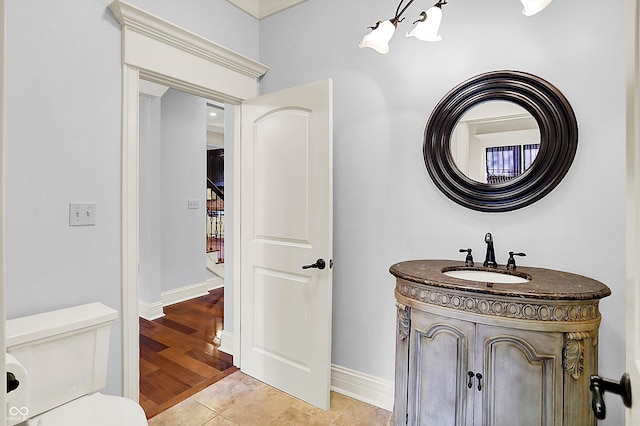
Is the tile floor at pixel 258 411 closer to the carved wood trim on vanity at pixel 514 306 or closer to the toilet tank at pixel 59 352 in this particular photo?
the toilet tank at pixel 59 352

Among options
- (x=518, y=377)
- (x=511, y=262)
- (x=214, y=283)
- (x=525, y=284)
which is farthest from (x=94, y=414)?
(x=214, y=283)

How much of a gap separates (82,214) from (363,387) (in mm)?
1906

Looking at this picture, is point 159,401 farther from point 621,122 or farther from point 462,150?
point 621,122

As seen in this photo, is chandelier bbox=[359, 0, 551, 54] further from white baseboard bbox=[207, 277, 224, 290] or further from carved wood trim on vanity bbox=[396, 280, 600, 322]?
white baseboard bbox=[207, 277, 224, 290]

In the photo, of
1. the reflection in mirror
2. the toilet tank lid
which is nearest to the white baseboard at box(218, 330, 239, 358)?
the toilet tank lid

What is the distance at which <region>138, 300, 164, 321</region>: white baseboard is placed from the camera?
3.71 metres

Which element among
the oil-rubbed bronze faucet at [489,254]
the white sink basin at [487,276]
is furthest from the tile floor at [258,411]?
the oil-rubbed bronze faucet at [489,254]

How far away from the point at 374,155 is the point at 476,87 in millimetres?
669

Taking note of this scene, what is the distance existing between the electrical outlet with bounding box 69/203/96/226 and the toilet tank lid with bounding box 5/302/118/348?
408 mm

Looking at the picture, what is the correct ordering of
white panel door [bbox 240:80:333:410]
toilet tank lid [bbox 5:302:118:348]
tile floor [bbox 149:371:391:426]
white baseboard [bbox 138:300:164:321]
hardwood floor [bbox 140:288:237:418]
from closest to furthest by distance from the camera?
toilet tank lid [bbox 5:302:118:348], tile floor [bbox 149:371:391:426], white panel door [bbox 240:80:333:410], hardwood floor [bbox 140:288:237:418], white baseboard [bbox 138:300:164:321]

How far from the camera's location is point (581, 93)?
5.29 feet

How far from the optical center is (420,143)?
2.03m

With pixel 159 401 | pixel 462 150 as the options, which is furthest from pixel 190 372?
pixel 462 150

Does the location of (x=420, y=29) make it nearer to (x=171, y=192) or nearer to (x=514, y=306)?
(x=514, y=306)
